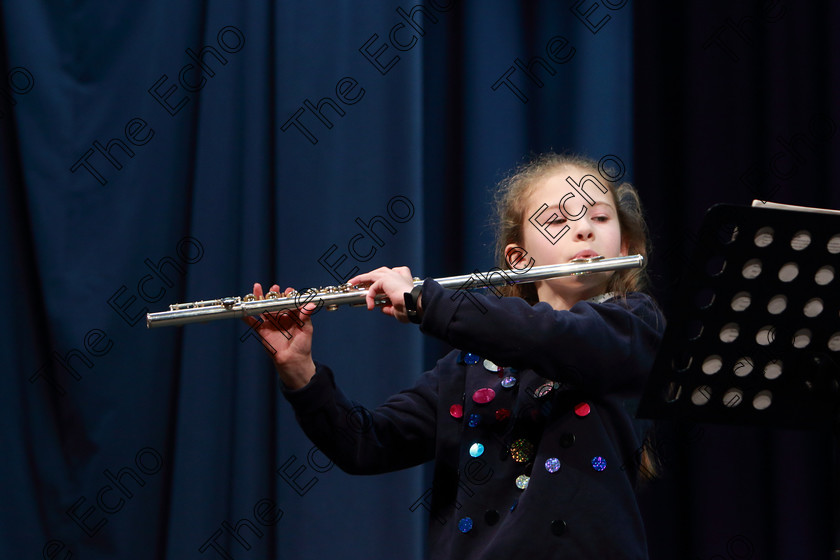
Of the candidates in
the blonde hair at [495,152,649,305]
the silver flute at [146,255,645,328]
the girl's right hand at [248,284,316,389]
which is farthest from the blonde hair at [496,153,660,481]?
the girl's right hand at [248,284,316,389]

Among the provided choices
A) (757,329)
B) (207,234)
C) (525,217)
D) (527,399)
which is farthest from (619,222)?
(207,234)

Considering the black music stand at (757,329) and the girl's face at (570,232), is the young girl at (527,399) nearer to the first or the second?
the girl's face at (570,232)

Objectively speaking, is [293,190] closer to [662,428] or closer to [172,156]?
[172,156]

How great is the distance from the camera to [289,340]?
1.43 metres

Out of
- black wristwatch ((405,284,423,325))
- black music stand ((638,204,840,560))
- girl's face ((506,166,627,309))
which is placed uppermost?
black wristwatch ((405,284,423,325))

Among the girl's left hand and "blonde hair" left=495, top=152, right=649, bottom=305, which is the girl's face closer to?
"blonde hair" left=495, top=152, right=649, bottom=305

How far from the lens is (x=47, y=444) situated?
1867 mm

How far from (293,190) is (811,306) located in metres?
1.20

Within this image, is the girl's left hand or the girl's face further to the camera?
the girl's face

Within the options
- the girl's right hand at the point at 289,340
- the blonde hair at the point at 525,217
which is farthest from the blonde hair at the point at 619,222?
the girl's right hand at the point at 289,340

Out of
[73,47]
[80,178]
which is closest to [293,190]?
[80,178]

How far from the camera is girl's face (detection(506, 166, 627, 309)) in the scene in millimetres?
1424

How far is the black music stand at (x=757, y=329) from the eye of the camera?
95 centimetres

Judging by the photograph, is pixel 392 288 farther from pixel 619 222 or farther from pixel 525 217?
pixel 619 222
